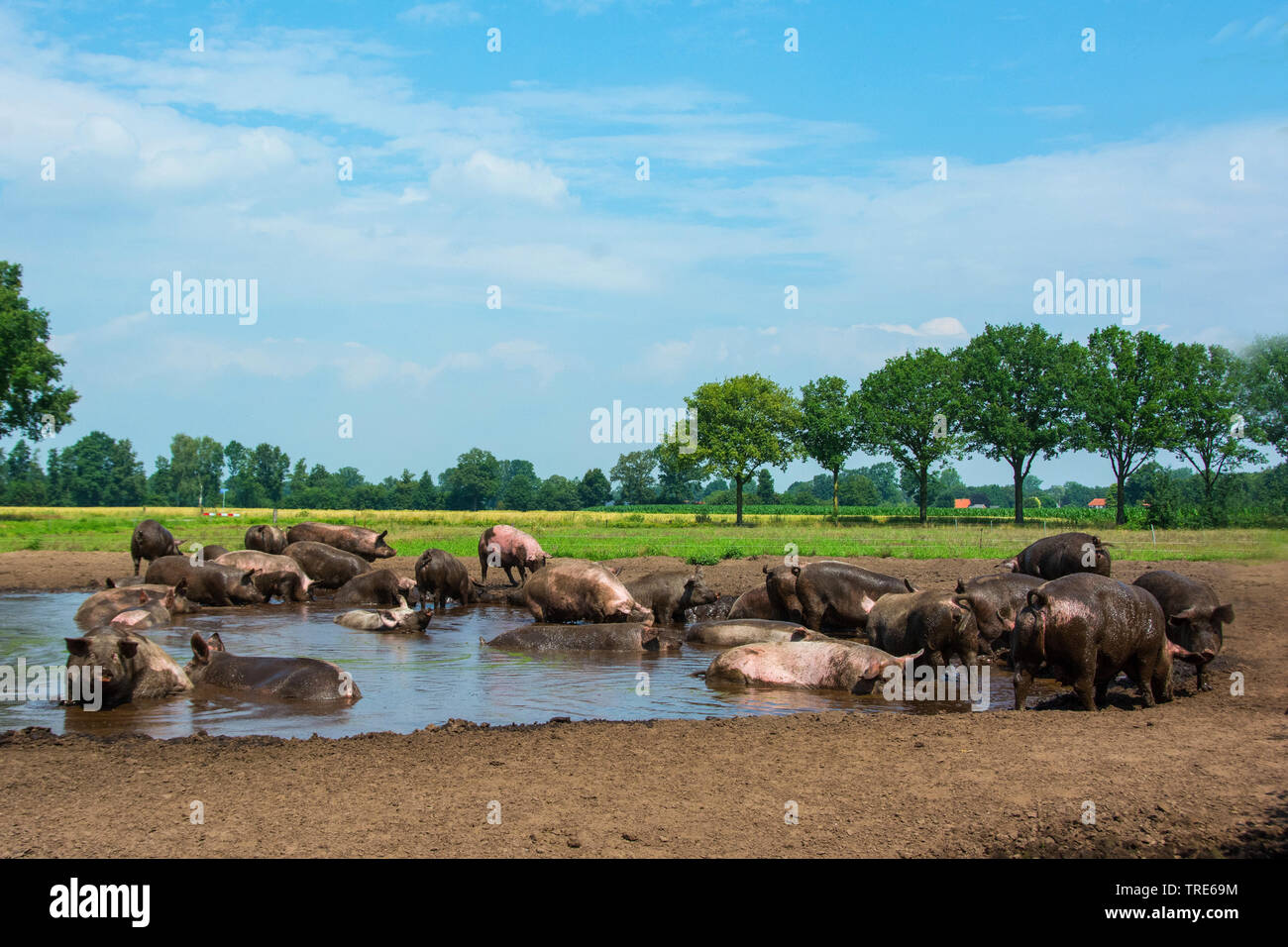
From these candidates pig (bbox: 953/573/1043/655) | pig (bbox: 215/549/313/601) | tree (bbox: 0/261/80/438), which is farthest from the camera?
tree (bbox: 0/261/80/438)

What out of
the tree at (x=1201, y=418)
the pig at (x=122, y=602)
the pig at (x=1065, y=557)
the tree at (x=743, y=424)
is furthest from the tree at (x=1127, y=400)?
the pig at (x=122, y=602)

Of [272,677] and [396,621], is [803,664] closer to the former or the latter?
[272,677]

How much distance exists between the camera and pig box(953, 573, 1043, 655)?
40.6 feet

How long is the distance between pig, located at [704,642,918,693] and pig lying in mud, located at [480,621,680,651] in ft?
7.67

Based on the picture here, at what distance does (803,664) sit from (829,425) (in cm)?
6409

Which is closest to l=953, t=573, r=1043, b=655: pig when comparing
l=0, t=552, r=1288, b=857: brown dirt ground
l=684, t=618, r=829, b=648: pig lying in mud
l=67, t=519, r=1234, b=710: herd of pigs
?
l=67, t=519, r=1234, b=710: herd of pigs

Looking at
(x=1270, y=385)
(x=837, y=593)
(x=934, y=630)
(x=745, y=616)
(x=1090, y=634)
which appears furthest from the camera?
(x=745, y=616)

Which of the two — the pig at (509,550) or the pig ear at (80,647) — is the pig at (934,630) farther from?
the pig at (509,550)

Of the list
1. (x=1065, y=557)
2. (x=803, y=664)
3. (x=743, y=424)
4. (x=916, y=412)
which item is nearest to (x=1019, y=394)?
(x=916, y=412)

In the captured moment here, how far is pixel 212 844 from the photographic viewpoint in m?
5.37

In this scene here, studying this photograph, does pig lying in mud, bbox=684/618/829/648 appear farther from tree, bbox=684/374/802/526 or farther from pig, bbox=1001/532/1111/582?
tree, bbox=684/374/802/526

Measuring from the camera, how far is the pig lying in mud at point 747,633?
507 inches

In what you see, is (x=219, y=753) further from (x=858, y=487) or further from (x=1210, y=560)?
(x=858, y=487)

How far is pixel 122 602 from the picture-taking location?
54.0 feet
